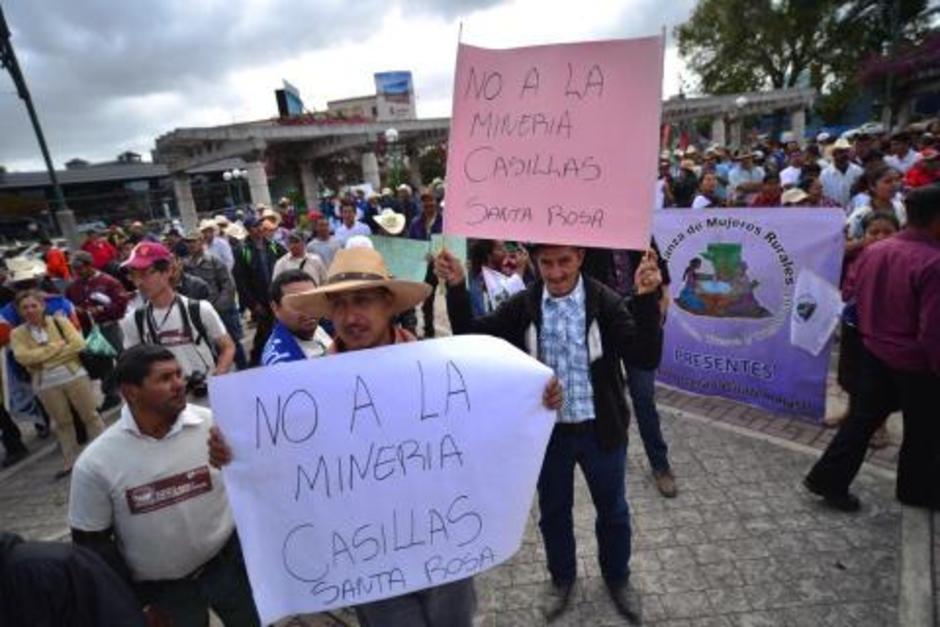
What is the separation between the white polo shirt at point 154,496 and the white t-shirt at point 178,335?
1.79 metres

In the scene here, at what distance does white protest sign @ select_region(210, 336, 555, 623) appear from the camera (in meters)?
1.91

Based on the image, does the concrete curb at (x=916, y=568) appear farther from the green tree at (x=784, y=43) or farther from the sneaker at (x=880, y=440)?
the green tree at (x=784, y=43)

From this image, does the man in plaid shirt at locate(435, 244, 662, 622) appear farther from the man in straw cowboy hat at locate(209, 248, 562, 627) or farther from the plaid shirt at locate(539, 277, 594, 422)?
the man in straw cowboy hat at locate(209, 248, 562, 627)

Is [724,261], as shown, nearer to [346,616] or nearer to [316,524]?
[346,616]

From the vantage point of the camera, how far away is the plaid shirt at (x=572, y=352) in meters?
2.73

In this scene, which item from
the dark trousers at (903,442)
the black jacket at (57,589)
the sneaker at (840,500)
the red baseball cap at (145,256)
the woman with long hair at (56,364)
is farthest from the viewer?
the woman with long hair at (56,364)

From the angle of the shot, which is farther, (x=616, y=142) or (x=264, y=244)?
(x=264, y=244)

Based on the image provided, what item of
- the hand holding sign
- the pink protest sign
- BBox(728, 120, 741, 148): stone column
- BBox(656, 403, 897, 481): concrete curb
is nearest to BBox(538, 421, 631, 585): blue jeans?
the hand holding sign

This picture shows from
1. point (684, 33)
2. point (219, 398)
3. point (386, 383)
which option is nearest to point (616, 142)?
point (386, 383)

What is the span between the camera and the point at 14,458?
6.74 meters

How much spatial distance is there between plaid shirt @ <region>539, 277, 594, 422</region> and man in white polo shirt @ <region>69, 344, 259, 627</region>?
60.8 inches

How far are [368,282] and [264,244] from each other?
21.7 ft

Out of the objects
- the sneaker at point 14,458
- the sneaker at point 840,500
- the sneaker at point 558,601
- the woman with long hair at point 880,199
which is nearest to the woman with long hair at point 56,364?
the sneaker at point 14,458

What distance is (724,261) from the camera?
5309 millimetres
